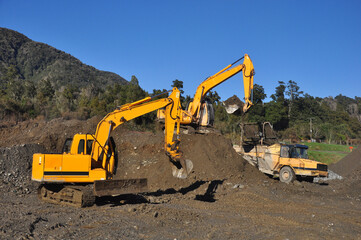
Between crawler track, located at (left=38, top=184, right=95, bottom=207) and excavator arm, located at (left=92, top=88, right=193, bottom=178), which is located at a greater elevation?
excavator arm, located at (left=92, top=88, right=193, bottom=178)

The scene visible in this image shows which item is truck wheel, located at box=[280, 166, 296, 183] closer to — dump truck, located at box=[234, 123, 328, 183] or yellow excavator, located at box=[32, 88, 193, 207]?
dump truck, located at box=[234, 123, 328, 183]

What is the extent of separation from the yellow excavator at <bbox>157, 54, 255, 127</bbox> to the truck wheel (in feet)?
21.1

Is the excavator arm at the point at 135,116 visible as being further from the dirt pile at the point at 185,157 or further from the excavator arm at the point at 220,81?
the dirt pile at the point at 185,157

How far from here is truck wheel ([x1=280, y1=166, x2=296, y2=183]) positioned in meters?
17.7

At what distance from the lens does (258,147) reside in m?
19.3

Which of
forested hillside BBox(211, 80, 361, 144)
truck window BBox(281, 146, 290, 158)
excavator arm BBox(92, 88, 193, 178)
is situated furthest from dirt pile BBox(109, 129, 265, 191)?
forested hillside BBox(211, 80, 361, 144)

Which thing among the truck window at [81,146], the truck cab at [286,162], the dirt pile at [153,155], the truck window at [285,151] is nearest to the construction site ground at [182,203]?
the dirt pile at [153,155]

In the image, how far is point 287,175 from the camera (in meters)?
18.0

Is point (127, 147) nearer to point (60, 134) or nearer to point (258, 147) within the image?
point (60, 134)

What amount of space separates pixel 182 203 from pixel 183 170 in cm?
485

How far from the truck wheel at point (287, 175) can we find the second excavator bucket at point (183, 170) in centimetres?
526

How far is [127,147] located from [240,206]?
10.2 metres

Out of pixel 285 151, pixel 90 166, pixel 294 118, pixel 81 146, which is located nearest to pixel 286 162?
pixel 285 151

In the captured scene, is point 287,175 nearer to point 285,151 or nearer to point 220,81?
point 285,151
